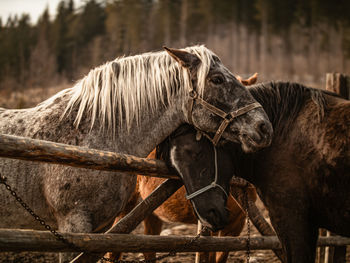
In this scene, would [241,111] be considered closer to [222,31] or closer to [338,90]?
[338,90]

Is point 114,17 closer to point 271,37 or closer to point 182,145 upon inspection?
point 271,37

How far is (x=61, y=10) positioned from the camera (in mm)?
22938

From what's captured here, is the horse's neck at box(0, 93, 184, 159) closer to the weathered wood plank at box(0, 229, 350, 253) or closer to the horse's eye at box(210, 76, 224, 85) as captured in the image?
the horse's eye at box(210, 76, 224, 85)

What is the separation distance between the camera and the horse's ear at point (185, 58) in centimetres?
258

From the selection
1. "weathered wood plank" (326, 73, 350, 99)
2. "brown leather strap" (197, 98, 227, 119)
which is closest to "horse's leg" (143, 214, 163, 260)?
"brown leather strap" (197, 98, 227, 119)

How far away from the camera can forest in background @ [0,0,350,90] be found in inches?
798

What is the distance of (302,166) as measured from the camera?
2512 mm

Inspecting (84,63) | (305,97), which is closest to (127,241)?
(305,97)

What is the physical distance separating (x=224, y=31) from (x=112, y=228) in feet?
94.2

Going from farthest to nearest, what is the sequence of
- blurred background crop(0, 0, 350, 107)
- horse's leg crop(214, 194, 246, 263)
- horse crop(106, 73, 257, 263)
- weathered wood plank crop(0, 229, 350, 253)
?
blurred background crop(0, 0, 350, 107)
horse's leg crop(214, 194, 246, 263)
horse crop(106, 73, 257, 263)
weathered wood plank crop(0, 229, 350, 253)

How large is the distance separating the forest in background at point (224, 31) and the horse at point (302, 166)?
1576cm

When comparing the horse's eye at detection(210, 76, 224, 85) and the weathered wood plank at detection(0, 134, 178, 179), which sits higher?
the horse's eye at detection(210, 76, 224, 85)

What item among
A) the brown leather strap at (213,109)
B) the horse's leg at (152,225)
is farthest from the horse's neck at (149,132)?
the horse's leg at (152,225)

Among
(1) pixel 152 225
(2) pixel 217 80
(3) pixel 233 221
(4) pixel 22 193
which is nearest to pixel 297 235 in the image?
(2) pixel 217 80
